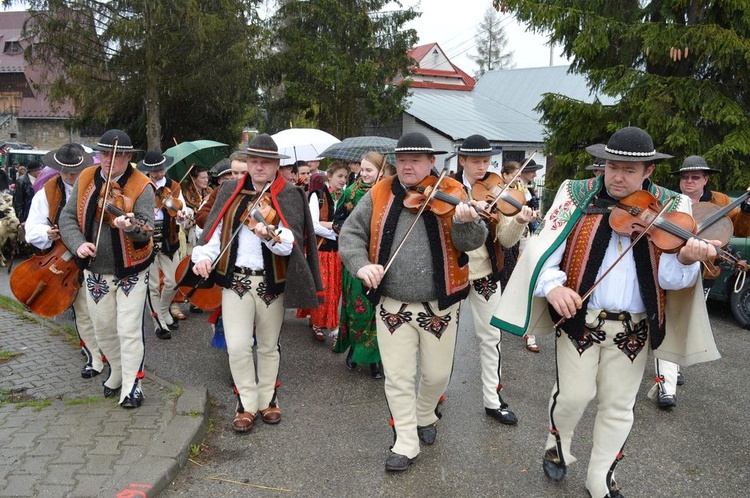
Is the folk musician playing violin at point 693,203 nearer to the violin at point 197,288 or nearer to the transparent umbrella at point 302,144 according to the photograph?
the violin at point 197,288

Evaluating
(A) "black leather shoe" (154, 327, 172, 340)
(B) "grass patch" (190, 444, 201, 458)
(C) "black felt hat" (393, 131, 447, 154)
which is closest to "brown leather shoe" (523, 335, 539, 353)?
(C) "black felt hat" (393, 131, 447, 154)

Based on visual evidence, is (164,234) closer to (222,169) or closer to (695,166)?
(222,169)

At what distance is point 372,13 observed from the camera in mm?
21781

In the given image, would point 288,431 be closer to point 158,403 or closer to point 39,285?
point 158,403

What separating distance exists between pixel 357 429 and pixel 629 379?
1908mm

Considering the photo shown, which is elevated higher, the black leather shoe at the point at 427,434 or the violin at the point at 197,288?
the violin at the point at 197,288

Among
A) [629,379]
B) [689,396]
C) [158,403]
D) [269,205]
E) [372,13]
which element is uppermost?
[372,13]

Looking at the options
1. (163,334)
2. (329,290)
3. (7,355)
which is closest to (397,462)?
(329,290)

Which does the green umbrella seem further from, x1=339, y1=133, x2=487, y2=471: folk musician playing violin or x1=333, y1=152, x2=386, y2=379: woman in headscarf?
x1=339, y1=133, x2=487, y2=471: folk musician playing violin

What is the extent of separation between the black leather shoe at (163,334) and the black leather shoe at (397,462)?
11.7 ft

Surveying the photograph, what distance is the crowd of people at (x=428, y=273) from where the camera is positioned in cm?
301

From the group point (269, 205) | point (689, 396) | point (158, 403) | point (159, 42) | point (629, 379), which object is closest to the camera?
point (629, 379)

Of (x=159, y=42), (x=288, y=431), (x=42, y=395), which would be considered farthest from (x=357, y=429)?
(x=159, y=42)

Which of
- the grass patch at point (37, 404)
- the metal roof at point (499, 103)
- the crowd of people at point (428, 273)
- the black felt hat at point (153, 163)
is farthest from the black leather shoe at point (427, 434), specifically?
the metal roof at point (499, 103)
